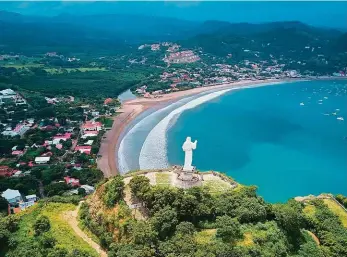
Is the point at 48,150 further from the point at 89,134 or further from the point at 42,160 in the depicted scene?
the point at 89,134

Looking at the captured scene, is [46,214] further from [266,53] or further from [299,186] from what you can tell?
[266,53]

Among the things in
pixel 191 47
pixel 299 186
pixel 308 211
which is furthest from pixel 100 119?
pixel 191 47

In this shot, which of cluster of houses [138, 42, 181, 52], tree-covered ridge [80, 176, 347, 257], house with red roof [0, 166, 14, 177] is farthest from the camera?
cluster of houses [138, 42, 181, 52]

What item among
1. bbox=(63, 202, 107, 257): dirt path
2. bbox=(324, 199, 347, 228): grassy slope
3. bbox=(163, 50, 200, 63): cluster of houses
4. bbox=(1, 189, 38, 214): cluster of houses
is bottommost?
bbox=(1, 189, 38, 214): cluster of houses

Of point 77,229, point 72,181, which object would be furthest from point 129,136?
point 77,229

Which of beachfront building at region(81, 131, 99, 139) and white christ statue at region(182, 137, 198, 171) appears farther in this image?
beachfront building at region(81, 131, 99, 139)

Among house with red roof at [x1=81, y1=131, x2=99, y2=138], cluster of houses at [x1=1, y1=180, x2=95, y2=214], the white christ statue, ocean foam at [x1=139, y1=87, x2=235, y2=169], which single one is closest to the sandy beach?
house with red roof at [x1=81, y1=131, x2=99, y2=138]

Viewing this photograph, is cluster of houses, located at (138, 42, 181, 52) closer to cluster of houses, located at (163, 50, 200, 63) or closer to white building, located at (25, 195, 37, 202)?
cluster of houses, located at (163, 50, 200, 63)
